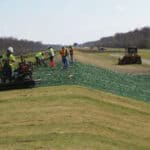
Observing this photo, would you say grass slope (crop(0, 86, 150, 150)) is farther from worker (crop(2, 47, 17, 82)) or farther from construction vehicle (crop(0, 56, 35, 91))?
worker (crop(2, 47, 17, 82))

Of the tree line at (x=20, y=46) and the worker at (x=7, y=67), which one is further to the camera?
the tree line at (x=20, y=46)

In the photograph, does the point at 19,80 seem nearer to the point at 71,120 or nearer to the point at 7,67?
the point at 7,67

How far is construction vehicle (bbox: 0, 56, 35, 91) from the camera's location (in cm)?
2975

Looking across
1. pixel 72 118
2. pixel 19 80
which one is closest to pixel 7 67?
pixel 19 80

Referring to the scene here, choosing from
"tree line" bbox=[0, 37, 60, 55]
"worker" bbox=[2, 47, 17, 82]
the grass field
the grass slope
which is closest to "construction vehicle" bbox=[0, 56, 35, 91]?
"worker" bbox=[2, 47, 17, 82]

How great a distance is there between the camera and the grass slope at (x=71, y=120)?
645 inches

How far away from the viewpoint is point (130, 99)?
28.9 metres

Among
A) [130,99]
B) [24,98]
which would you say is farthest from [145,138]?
[130,99]

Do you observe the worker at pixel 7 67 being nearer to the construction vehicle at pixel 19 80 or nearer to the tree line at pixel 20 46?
the construction vehicle at pixel 19 80

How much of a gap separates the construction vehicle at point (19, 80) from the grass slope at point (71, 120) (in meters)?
1.41

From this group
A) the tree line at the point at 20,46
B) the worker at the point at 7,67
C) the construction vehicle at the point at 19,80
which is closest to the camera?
the construction vehicle at the point at 19,80

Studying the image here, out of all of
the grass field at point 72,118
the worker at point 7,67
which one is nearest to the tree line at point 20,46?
the worker at point 7,67

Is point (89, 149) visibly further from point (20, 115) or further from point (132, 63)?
point (132, 63)

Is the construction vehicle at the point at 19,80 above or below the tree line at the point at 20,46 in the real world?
above
